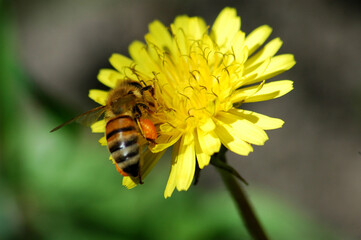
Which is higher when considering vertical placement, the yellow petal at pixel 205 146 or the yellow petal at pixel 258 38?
the yellow petal at pixel 258 38

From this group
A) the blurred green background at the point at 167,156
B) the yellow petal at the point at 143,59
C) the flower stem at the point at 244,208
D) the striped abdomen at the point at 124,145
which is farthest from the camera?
the blurred green background at the point at 167,156

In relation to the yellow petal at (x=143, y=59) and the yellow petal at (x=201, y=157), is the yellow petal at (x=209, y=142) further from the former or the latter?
the yellow petal at (x=143, y=59)

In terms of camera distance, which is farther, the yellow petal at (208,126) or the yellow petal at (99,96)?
the yellow petal at (99,96)

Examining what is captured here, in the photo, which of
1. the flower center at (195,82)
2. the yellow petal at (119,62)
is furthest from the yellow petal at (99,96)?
the flower center at (195,82)

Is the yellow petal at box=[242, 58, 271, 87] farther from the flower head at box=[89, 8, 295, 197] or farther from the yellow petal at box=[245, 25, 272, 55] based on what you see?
the yellow petal at box=[245, 25, 272, 55]

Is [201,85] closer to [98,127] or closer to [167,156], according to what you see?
[98,127]

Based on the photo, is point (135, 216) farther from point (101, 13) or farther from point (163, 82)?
point (101, 13)

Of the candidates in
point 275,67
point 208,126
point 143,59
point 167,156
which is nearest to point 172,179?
point 208,126
